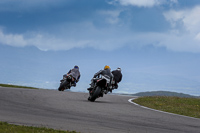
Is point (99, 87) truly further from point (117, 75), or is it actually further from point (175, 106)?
point (175, 106)

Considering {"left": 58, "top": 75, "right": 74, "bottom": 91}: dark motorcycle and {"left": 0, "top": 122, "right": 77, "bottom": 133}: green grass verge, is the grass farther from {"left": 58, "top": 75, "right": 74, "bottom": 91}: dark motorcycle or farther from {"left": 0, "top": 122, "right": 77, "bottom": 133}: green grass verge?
{"left": 0, "top": 122, "right": 77, "bottom": 133}: green grass verge

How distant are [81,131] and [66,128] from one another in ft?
1.63

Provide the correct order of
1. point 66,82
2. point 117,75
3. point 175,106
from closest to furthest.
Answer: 1. point 175,106
2. point 117,75
3. point 66,82

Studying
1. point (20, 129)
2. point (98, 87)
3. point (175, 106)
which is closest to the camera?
point (20, 129)

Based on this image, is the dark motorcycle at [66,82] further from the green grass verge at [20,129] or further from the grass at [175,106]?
the green grass verge at [20,129]

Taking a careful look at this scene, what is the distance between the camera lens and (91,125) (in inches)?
359

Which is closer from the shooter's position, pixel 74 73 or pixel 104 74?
pixel 104 74

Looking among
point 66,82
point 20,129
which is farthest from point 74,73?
point 20,129

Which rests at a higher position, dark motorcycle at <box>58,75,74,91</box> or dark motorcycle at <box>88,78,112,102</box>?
dark motorcycle at <box>58,75,74,91</box>

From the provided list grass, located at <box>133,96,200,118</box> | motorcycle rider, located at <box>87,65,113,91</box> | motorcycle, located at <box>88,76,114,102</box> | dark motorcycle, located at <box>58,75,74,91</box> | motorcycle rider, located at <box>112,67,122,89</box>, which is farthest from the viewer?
dark motorcycle, located at <box>58,75,74,91</box>

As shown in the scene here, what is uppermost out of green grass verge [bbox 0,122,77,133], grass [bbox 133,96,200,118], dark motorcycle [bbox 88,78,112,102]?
dark motorcycle [bbox 88,78,112,102]

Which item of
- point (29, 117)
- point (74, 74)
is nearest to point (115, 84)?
point (74, 74)

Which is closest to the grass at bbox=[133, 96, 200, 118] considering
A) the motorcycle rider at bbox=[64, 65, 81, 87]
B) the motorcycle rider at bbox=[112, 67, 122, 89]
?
the motorcycle rider at bbox=[112, 67, 122, 89]

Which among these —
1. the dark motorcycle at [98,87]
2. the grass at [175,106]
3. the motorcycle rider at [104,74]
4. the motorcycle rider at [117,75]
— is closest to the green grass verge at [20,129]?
the grass at [175,106]
